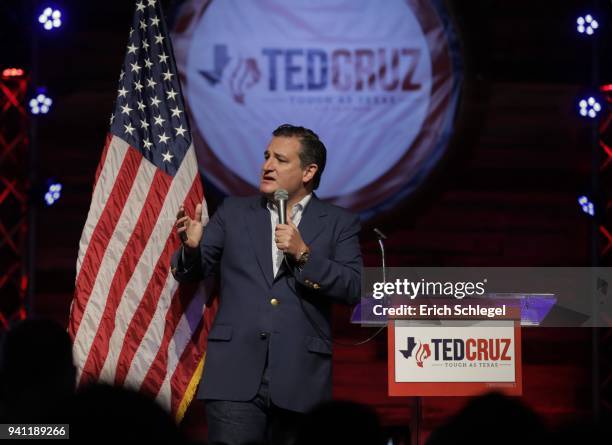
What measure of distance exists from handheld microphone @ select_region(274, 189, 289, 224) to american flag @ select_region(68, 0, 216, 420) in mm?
833

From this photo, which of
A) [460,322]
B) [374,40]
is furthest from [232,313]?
[374,40]

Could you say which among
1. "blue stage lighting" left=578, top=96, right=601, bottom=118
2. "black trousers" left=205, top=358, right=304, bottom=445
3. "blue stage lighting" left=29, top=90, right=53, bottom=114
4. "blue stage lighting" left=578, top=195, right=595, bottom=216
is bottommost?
"black trousers" left=205, top=358, right=304, bottom=445

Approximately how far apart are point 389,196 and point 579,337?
137cm

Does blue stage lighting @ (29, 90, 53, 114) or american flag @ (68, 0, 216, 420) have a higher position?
blue stage lighting @ (29, 90, 53, 114)

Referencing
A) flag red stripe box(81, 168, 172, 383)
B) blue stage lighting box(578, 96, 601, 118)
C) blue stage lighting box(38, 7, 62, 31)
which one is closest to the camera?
flag red stripe box(81, 168, 172, 383)

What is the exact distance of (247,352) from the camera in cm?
372

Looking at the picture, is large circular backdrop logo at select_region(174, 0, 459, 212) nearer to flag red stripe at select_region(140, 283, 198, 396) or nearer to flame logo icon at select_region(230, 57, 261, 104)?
flame logo icon at select_region(230, 57, 261, 104)

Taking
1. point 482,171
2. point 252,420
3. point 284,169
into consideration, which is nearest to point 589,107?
point 482,171

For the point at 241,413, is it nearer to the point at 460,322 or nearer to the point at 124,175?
the point at 460,322

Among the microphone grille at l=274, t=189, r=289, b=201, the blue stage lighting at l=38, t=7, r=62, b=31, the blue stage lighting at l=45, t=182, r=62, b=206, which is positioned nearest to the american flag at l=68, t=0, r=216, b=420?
the microphone grille at l=274, t=189, r=289, b=201

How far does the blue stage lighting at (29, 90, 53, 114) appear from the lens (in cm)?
562

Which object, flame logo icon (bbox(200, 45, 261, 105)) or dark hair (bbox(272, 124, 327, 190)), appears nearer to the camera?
dark hair (bbox(272, 124, 327, 190))

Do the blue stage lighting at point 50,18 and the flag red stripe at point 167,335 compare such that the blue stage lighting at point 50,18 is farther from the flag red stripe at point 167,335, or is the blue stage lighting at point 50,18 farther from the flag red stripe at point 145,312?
the flag red stripe at point 167,335

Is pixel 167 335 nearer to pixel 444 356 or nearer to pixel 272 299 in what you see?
pixel 272 299
